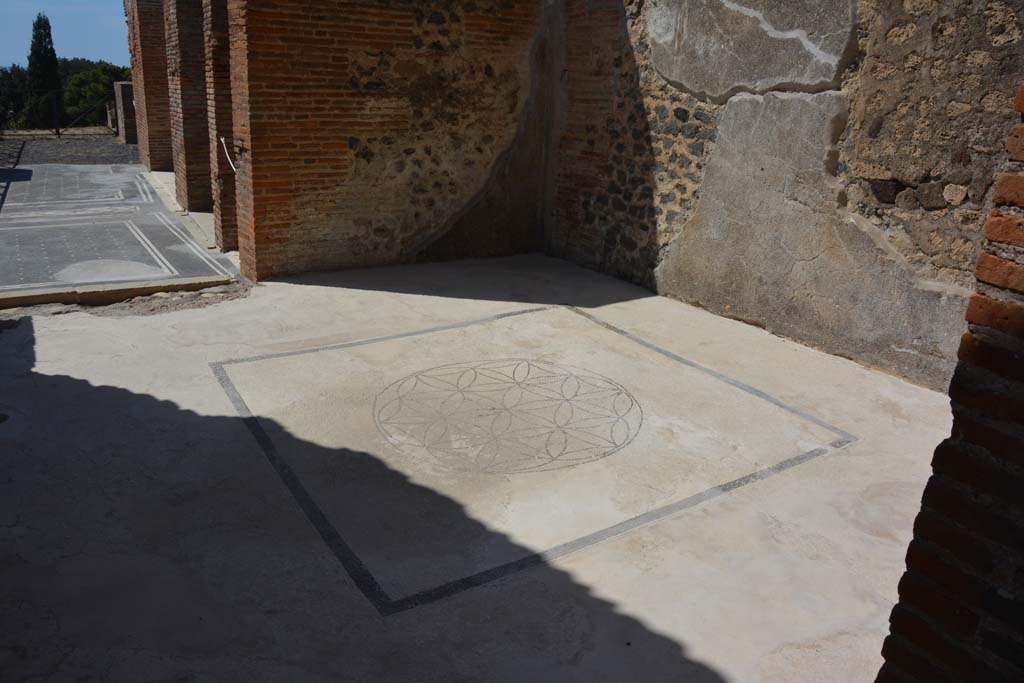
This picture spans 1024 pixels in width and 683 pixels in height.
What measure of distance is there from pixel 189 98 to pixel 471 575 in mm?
7732

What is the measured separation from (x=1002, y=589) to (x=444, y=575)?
1775mm

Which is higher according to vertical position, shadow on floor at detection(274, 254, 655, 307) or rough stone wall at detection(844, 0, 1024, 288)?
rough stone wall at detection(844, 0, 1024, 288)

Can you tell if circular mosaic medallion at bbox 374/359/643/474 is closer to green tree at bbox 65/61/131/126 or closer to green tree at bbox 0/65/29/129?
green tree at bbox 65/61/131/126

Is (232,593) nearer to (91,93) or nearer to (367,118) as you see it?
(367,118)

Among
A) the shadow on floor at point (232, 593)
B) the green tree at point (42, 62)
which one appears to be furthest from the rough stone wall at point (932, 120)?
the green tree at point (42, 62)

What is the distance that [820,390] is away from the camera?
4496mm

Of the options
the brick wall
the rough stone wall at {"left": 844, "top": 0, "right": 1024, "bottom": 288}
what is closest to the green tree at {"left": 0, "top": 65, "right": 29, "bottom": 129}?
the brick wall

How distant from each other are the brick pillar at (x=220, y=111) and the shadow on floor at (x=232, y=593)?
3890 mm

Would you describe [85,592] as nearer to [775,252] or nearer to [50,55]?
[775,252]

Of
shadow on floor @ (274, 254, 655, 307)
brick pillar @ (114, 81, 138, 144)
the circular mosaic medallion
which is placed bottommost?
the circular mosaic medallion

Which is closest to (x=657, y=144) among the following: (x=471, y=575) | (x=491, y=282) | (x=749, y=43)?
(x=749, y=43)

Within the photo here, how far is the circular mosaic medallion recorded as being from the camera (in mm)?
3637

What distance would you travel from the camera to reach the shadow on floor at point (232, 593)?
7.55 ft

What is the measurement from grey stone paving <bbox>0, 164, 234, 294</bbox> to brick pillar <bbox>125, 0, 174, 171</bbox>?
0.96 meters
